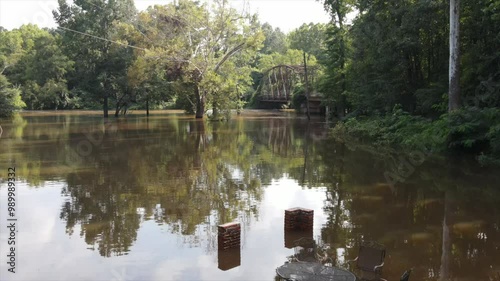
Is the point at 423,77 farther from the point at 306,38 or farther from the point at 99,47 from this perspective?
the point at 306,38

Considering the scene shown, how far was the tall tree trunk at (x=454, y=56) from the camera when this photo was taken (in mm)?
18125

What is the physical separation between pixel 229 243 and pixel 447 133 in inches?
511

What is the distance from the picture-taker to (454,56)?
18547 mm

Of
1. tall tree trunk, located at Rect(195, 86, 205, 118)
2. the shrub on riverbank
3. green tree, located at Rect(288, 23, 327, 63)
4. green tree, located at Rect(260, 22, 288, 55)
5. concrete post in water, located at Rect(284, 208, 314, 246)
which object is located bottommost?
concrete post in water, located at Rect(284, 208, 314, 246)

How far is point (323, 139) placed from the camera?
84.9 feet

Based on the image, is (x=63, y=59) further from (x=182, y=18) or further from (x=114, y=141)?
(x=114, y=141)

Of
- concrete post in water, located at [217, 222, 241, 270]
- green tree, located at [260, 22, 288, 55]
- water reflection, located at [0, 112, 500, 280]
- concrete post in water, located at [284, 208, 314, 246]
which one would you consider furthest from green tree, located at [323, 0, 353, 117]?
green tree, located at [260, 22, 288, 55]

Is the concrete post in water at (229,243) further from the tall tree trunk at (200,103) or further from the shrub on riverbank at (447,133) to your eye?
the tall tree trunk at (200,103)

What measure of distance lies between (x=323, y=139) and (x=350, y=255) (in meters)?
18.9

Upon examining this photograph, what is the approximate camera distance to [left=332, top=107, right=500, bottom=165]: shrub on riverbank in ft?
51.4

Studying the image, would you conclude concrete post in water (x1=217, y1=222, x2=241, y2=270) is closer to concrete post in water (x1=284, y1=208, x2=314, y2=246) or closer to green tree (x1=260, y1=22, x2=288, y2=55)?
concrete post in water (x1=284, y1=208, x2=314, y2=246)

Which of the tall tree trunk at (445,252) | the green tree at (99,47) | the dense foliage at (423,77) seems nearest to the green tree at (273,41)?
the green tree at (99,47)

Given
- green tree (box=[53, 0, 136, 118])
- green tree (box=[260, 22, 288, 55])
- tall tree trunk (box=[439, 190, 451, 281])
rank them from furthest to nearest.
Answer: green tree (box=[260, 22, 288, 55]) → green tree (box=[53, 0, 136, 118]) → tall tree trunk (box=[439, 190, 451, 281])

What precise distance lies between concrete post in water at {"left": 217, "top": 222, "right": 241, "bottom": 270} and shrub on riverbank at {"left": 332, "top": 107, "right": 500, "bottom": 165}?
10695 mm
